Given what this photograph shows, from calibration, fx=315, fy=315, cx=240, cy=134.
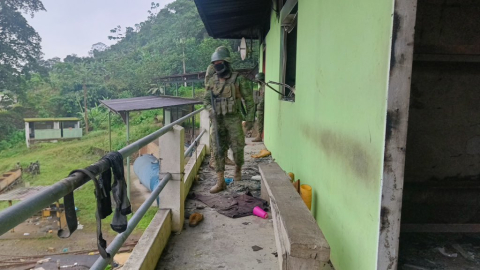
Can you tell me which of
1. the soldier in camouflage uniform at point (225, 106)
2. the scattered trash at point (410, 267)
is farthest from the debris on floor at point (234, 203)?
the scattered trash at point (410, 267)

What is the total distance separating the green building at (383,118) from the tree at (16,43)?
112 ft

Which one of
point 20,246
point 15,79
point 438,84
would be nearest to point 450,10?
point 438,84

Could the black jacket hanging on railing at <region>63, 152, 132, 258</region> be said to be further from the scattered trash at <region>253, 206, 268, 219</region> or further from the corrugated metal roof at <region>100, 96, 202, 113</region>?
the corrugated metal roof at <region>100, 96, 202, 113</region>

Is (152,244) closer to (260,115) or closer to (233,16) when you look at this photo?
(233,16)

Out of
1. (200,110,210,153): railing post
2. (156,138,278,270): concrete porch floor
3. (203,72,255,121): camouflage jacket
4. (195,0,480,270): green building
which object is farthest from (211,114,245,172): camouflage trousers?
(200,110,210,153): railing post

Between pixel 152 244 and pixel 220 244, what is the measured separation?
0.65m

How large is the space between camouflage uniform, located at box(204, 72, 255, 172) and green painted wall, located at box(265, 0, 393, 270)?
1.14m

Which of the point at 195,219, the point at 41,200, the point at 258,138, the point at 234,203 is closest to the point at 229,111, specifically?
the point at 234,203

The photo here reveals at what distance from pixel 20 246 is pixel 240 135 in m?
10.8

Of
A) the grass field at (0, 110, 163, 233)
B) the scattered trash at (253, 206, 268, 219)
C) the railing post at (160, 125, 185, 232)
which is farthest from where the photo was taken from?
the grass field at (0, 110, 163, 233)

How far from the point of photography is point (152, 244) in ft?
7.17

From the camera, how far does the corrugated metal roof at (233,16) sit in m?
5.66

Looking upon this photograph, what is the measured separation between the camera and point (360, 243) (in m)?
1.72

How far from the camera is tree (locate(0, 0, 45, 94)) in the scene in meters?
29.7
